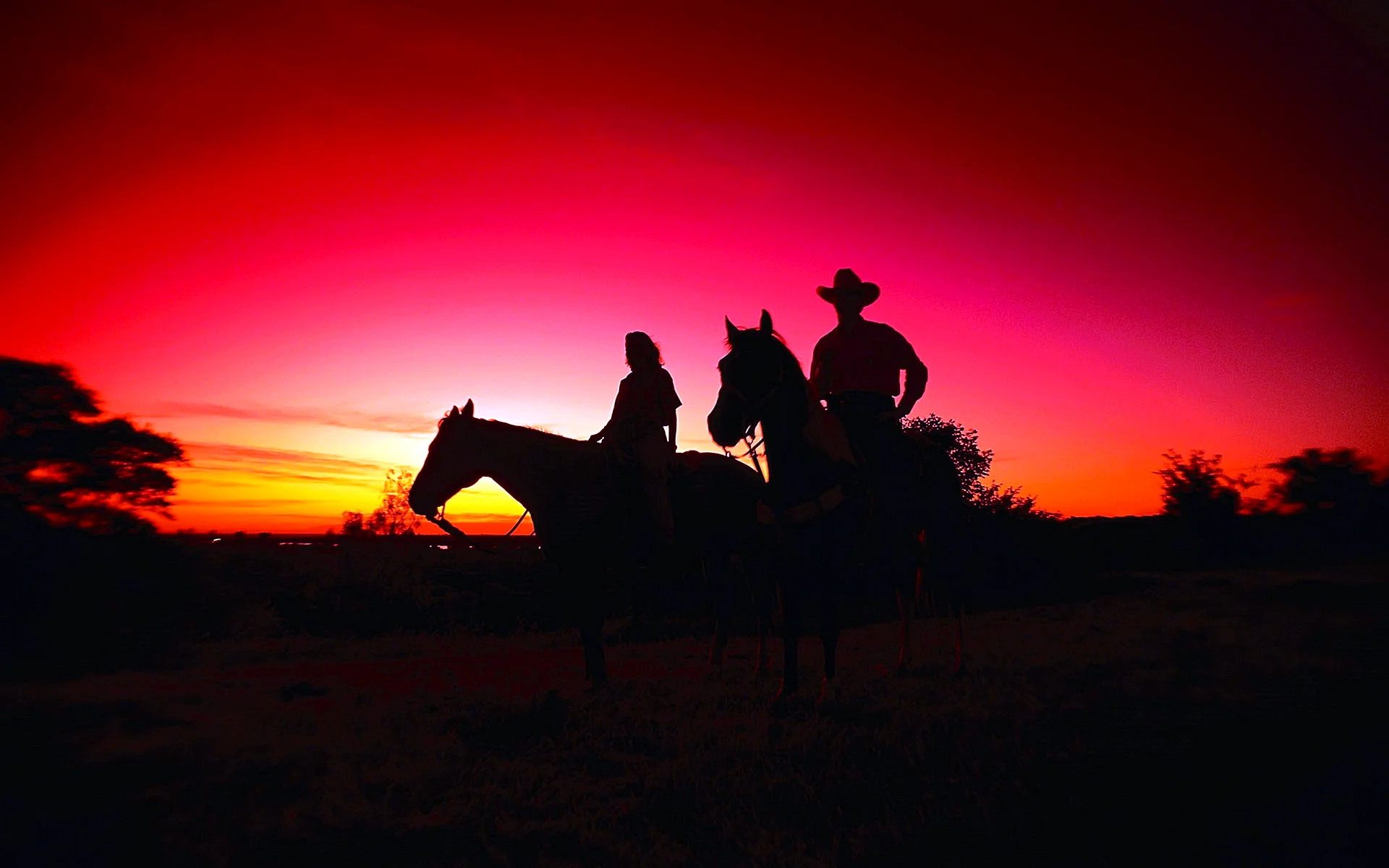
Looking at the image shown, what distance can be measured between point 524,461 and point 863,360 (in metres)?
3.75

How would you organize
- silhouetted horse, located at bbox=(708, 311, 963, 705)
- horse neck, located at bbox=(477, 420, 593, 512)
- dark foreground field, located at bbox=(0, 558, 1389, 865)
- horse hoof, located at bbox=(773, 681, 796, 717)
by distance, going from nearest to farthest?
dark foreground field, located at bbox=(0, 558, 1389, 865)
horse hoof, located at bbox=(773, 681, 796, 717)
silhouetted horse, located at bbox=(708, 311, 963, 705)
horse neck, located at bbox=(477, 420, 593, 512)

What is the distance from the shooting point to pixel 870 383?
21.9ft

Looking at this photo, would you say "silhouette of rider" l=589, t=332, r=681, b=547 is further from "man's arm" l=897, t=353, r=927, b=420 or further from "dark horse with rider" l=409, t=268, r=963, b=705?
"man's arm" l=897, t=353, r=927, b=420

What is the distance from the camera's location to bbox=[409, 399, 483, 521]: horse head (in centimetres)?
711

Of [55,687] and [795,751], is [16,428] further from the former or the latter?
[795,751]

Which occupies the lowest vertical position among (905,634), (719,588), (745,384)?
(905,634)

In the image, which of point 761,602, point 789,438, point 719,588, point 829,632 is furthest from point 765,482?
point 719,588

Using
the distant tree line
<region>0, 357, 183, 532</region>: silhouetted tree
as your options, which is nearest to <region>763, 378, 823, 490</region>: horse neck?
<region>0, 357, 183, 532</region>: silhouetted tree

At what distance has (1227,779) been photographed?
11.2 ft

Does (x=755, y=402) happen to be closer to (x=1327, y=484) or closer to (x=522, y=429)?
(x=522, y=429)

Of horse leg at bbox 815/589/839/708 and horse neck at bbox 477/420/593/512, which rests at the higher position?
horse neck at bbox 477/420/593/512

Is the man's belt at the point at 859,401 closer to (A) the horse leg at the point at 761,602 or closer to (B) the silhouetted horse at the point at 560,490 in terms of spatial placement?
(B) the silhouetted horse at the point at 560,490

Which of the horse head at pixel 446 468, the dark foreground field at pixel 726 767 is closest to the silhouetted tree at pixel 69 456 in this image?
the dark foreground field at pixel 726 767

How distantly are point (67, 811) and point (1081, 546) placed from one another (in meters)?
23.7
